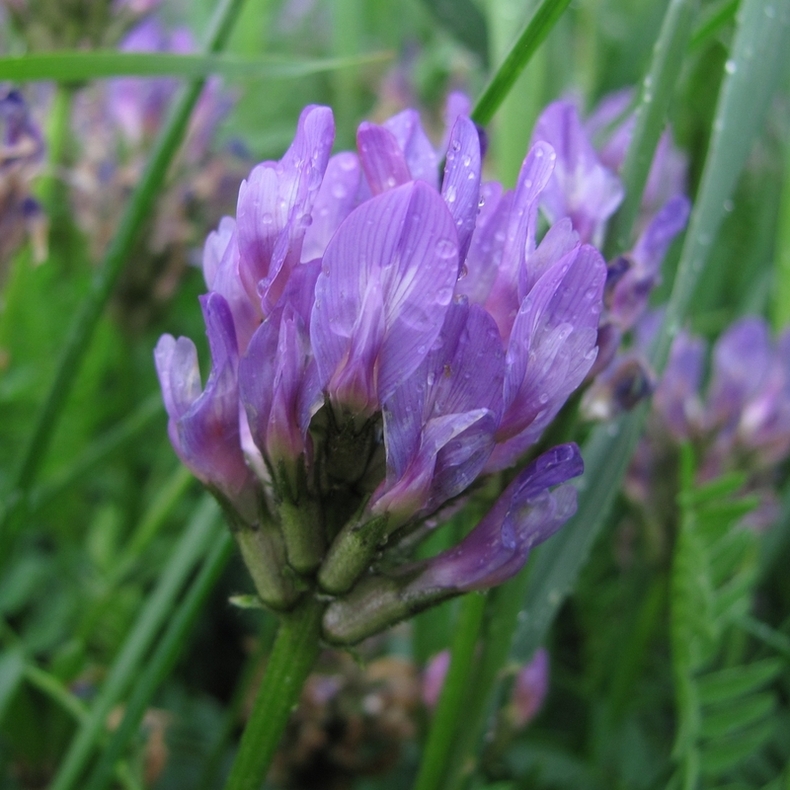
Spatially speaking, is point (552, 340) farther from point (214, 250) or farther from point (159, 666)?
point (159, 666)

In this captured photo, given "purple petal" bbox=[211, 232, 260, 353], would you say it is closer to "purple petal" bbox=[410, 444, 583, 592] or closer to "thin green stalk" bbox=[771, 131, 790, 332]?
"purple petal" bbox=[410, 444, 583, 592]

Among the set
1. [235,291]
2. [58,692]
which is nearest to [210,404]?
[235,291]

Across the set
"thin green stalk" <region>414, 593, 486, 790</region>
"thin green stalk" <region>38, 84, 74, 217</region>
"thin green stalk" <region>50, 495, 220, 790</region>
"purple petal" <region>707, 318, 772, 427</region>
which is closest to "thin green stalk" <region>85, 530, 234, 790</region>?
"thin green stalk" <region>50, 495, 220, 790</region>

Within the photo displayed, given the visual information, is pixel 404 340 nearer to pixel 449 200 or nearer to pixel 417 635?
pixel 449 200

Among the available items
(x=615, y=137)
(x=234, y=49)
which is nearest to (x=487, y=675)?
(x=615, y=137)

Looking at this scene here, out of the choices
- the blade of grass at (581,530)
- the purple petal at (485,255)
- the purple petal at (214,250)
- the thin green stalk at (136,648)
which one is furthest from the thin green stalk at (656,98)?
the thin green stalk at (136,648)

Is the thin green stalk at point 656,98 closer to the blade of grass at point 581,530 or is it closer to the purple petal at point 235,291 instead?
the blade of grass at point 581,530
